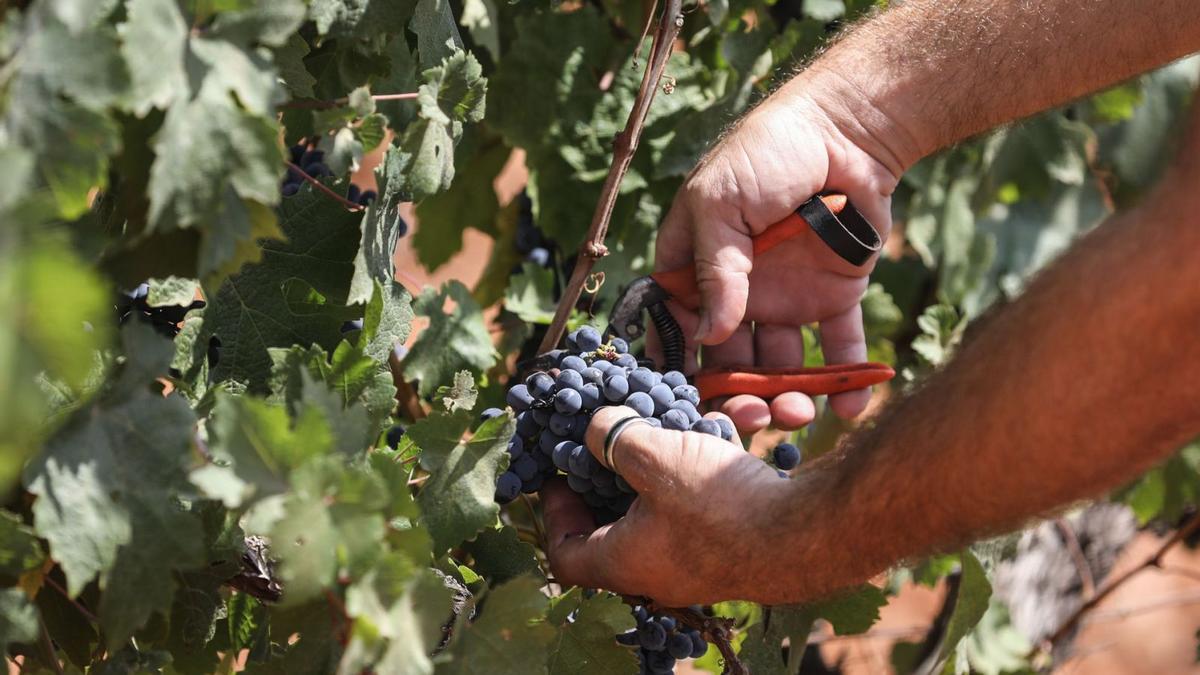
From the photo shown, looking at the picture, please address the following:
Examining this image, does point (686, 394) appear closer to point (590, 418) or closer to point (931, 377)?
point (590, 418)

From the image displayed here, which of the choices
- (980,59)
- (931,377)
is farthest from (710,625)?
(980,59)

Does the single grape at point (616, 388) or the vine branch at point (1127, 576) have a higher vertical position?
the single grape at point (616, 388)

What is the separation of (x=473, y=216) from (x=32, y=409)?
147 centimetres

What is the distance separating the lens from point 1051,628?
11.0 feet

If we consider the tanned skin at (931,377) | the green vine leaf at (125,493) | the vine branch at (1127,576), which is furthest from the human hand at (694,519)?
the vine branch at (1127,576)

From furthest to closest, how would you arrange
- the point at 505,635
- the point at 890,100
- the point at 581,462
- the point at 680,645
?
the point at 890,100 → the point at 680,645 → the point at 581,462 → the point at 505,635

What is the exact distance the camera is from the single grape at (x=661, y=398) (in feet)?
4.47

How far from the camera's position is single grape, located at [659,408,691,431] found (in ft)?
4.40

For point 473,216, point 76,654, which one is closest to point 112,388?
point 76,654

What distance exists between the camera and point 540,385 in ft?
4.50

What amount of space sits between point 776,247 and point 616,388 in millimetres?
477

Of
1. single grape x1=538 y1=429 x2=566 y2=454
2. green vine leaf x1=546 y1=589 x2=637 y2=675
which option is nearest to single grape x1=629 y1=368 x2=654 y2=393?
single grape x1=538 y1=429 x2=566 y2=454

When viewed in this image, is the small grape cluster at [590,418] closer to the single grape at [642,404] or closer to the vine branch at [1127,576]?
the single grape at [642,404]

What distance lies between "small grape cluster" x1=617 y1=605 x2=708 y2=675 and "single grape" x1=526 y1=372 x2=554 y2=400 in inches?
11.5
